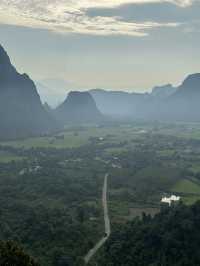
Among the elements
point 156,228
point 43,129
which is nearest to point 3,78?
point 43,129

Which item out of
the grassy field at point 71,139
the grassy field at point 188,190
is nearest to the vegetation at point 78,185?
the grassy field at point 188,190

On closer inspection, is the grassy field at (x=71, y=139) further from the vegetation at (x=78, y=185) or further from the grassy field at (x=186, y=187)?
the grassy field at (x=186, y=187)

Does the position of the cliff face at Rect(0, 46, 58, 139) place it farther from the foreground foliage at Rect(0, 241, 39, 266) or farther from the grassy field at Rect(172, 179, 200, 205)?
the foreground foliage at Rect(0, 241, 39, 266)

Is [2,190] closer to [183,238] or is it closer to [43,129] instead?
[183,238]

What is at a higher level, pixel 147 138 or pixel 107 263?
pixel 107 263

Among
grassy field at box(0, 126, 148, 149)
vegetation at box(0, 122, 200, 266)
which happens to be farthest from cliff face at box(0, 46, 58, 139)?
vegetation at box(0, 122, 200, 266)

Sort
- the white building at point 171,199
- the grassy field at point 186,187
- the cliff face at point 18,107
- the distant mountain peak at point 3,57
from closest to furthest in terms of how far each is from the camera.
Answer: the white building at point 171,199 → the grassy field at point 186,187 → the cliff face at point 18,107 → the distant mountain peak at point 3,57
